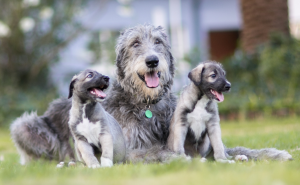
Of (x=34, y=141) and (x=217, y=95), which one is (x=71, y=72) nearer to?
(x=34, y=141)

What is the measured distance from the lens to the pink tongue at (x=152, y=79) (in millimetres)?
5367

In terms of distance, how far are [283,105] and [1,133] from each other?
28.4ft

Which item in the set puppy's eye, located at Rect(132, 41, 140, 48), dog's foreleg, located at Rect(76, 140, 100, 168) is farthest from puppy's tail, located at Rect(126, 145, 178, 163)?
puppy's eye, located at Rect(132, 41, 140, 48)

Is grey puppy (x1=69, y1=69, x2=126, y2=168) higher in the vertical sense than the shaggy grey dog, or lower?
higher

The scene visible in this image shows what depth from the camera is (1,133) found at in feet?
39.2

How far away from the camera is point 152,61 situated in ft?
17.1

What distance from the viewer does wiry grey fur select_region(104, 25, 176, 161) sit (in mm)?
5426

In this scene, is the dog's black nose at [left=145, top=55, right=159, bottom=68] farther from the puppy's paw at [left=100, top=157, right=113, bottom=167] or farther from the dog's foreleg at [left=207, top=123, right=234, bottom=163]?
the puppy's paw at [left=100, top=157, right=113, bottom=167]

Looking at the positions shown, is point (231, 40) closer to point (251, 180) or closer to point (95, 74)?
point (95, 74)

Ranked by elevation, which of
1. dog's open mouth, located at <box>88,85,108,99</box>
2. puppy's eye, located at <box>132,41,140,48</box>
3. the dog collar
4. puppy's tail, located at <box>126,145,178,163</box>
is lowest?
puppy's tail, located at <box>126,145,178,163</box>

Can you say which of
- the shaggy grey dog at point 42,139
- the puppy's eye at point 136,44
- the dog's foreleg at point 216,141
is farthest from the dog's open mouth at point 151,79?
the shaggy grey dog at point 42,139

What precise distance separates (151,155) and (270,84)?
25.8 feet

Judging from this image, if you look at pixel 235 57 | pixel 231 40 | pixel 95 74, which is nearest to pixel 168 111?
pixel 95 74

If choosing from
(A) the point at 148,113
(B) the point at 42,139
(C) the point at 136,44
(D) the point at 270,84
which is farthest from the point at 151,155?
(D) the point at 270,84
